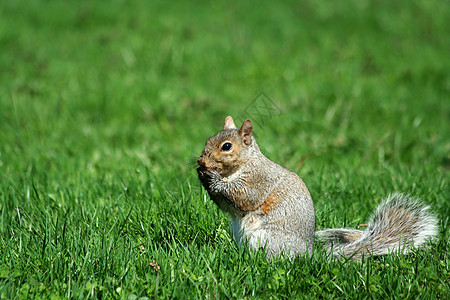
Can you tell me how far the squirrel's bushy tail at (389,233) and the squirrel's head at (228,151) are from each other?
0.57 metres

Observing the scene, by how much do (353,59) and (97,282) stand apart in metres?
5.43

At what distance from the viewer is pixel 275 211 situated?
2.45 m

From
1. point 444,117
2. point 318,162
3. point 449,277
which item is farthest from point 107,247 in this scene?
point 444,117

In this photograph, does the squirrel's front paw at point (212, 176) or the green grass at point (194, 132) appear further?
the squirrel's front paw at point (212, 176)

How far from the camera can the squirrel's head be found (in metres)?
2.48

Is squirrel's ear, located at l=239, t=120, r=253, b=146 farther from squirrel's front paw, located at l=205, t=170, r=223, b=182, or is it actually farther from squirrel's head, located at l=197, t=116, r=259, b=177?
squirrel's front paw, located at l=205, t=170, r=223, b=182

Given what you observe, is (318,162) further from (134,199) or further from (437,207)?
(134,199)

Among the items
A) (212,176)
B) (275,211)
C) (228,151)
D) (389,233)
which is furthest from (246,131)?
(389,233)

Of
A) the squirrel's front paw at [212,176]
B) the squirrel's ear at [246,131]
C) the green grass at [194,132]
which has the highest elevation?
the squirrel's ear at [246,131]

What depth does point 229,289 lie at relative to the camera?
2.15 metres

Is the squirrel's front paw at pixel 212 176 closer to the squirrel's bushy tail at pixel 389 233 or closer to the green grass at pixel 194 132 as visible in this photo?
the green grass at pixel 194 132

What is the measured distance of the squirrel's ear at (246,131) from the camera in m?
2.48

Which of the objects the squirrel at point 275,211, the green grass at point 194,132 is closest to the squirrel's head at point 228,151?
the squirrel at point 275,211

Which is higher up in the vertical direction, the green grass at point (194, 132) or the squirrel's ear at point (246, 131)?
the squirrel's ear at point (246, 131)
